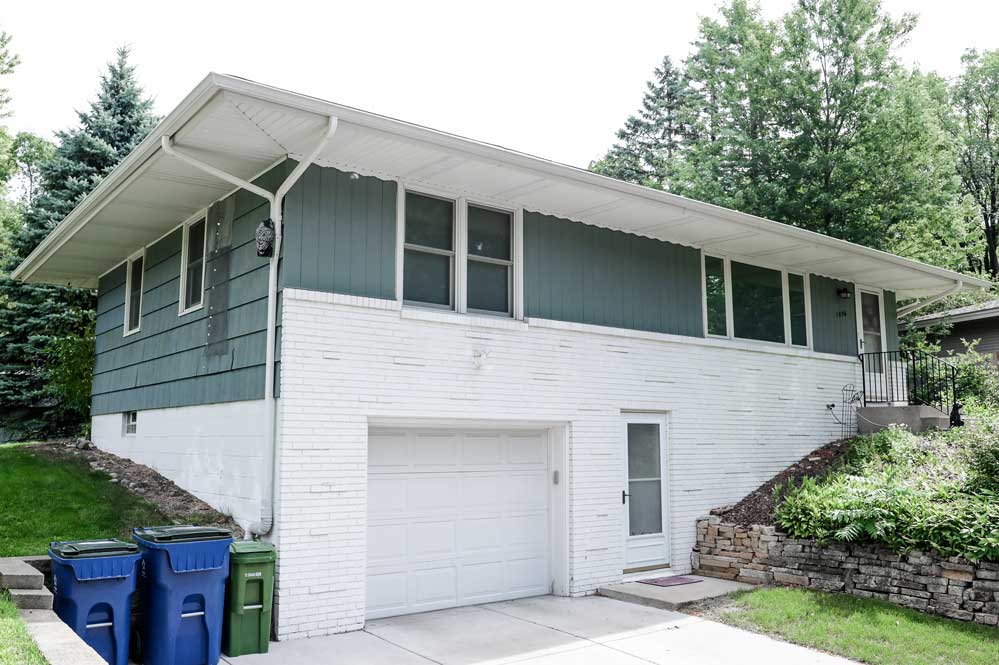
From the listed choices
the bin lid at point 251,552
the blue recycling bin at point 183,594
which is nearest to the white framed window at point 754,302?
the bin lid at point 251,552

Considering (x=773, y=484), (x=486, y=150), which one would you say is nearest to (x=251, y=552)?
(x=486, y=150)

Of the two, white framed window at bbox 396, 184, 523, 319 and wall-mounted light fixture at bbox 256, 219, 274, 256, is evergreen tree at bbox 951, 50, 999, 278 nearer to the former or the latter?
white framed window at bbox 396, 184, 523, 319

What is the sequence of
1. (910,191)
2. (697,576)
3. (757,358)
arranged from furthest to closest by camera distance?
(910,191) → (757,358) → (697,576)

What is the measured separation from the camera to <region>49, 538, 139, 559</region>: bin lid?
596 cm

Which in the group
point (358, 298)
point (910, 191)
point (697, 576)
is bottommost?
point (697, 576)

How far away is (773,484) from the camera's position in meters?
11.4

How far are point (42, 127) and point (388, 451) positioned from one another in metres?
30.8

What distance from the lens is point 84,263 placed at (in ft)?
41.8

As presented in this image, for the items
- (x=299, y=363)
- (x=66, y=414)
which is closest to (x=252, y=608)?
(x=299, y=363)

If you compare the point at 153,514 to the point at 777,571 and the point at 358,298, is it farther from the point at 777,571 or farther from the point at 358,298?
the point at 777,571

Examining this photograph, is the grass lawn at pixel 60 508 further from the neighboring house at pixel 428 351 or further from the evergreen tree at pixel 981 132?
the evergreen tree at pixel 981 132

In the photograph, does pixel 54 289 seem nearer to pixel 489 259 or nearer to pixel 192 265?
pixel 192 265

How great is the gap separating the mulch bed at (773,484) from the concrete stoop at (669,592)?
101 centimetres

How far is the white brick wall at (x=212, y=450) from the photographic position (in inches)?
299
